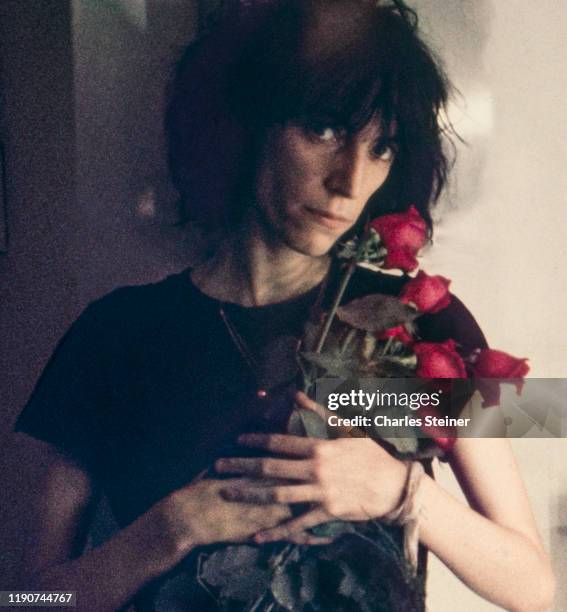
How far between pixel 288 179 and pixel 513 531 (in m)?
0.44

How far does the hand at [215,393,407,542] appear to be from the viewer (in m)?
0.62

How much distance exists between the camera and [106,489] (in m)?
0.69

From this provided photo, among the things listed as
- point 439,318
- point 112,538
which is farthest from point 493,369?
point 112,538

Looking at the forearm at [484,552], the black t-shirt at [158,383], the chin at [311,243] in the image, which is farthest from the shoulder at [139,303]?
the forearm at [484,552]

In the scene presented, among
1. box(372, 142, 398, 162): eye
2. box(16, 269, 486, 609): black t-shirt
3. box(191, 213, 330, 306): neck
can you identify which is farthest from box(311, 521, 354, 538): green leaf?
box(372, 142, 398, 162): eye

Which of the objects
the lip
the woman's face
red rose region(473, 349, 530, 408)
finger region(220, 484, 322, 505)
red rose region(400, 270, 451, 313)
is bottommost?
finger region(220, 484, 322, 505)

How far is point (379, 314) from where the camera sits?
23.5 inches

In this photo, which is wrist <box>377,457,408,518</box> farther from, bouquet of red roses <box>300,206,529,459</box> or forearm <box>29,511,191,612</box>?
forearm <box>29,511,191,612</box>

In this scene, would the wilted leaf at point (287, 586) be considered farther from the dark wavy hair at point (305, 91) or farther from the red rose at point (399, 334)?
the dark wavy hair at point (305, 91)

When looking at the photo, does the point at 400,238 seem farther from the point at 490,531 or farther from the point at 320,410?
the point at 490,531

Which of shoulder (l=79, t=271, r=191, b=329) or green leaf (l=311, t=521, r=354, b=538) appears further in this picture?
shoulder (l=79, t=271, r=191, b=329)

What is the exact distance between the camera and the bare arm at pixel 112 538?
0.63m

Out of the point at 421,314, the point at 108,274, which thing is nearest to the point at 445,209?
the point at 421,314

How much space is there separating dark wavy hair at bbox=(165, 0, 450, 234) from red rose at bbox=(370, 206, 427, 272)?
33 millimetres
